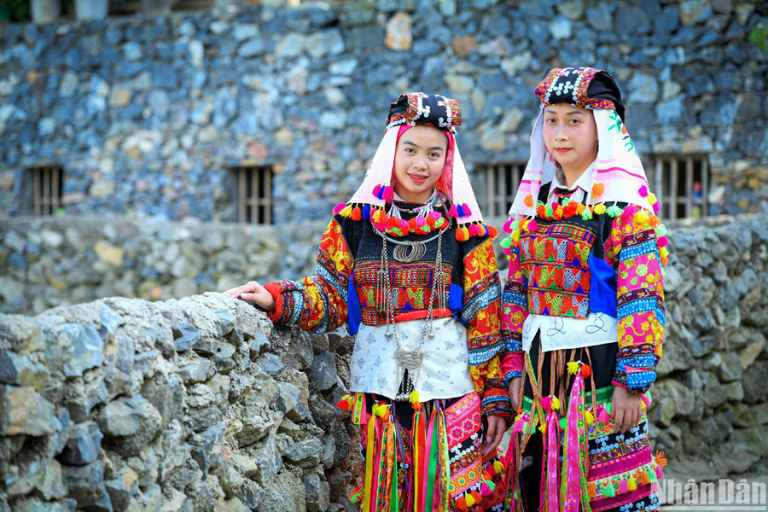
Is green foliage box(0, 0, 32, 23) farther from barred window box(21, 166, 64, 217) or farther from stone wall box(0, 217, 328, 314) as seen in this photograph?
stone wall box(0, 217, 328, 314)

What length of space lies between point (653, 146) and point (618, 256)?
6701 millimetres

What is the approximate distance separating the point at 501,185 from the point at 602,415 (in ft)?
23.7

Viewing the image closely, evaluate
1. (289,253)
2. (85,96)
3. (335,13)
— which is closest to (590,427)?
(289,253)

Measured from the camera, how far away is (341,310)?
2539 millimetres

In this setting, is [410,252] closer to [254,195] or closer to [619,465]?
[619,465]

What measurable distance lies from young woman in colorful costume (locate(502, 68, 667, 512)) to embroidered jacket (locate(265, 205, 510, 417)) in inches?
4.2

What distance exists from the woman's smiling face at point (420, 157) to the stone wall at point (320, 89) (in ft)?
22.1

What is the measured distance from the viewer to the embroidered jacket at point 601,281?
7.34 ft

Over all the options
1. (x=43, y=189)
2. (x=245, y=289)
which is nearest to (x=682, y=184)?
(x=245, y=289)

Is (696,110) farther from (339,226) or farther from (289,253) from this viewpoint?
(339,226)

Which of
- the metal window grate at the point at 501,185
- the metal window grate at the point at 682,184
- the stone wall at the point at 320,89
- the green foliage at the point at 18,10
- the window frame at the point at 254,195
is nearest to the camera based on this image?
the stone wall at the point at 320,89

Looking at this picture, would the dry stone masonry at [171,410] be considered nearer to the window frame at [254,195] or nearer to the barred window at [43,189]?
the window frame at [254,195]

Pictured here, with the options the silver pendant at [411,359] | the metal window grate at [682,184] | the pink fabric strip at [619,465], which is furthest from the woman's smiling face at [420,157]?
the metal window grate at [682,184]

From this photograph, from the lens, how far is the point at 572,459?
231 cm
